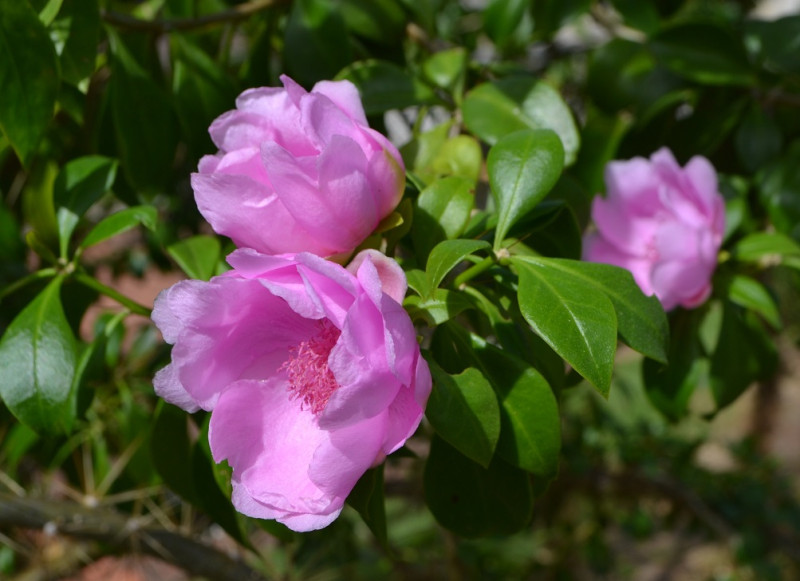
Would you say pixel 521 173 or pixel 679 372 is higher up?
pixel 521 173

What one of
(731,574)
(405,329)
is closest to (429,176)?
(405,329)

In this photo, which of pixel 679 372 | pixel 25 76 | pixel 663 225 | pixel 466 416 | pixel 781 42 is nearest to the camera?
pixel 466 416

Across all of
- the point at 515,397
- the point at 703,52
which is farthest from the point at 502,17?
the point at 515,397

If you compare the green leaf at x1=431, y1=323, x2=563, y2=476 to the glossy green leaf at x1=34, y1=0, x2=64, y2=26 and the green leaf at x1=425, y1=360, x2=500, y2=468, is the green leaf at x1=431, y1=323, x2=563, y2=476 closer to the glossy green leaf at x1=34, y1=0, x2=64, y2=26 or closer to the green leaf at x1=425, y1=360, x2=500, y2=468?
the green leaf at x1=425, y1=360, x2=500, y2=468

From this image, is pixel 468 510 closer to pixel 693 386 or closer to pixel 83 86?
pixel 693 386

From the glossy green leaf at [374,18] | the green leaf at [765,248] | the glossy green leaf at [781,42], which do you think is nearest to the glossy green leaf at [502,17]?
the glossy green leaf at [374,18]

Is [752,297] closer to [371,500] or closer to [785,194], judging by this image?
[785,194]
